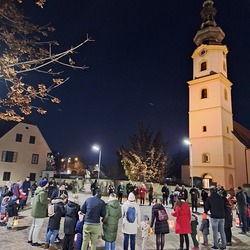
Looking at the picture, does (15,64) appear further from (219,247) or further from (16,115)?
(219,247)

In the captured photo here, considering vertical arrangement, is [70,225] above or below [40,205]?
below

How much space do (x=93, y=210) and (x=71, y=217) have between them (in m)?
0.83

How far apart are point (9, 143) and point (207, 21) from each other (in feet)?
118

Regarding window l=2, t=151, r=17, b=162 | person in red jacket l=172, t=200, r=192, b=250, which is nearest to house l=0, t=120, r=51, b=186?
window l=2, t=151, r=17, b=162

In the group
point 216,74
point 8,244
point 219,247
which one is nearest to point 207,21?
point 216,74

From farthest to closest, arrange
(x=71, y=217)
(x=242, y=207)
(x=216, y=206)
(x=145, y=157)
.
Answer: (x=145, y=157), (x=242, y=207), (x=216, y=206), (x=71, y=217)

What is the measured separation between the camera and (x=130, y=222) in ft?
22.0

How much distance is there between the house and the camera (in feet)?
111

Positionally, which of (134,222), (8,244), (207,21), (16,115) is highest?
(207,21)

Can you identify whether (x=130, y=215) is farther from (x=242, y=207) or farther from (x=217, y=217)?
(x=242, y=207)

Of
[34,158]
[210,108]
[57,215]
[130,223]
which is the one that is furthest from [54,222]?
[34,158]

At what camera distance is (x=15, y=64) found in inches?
231

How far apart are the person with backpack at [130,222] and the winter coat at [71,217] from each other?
55.4 inches

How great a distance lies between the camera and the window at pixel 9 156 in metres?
33.7
